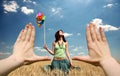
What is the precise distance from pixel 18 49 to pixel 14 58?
14cm

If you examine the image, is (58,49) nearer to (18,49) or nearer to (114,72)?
(18,49)

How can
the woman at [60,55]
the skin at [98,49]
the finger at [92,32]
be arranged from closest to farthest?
the skin at [98,49]
the finger at [92,32]
the woman at [60,55]

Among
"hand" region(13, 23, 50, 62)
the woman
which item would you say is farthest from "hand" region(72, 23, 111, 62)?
the woman

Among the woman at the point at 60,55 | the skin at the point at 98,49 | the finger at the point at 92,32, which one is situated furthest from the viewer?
the woman at the point at 60,55

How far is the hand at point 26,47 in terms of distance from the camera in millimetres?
1026

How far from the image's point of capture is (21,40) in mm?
1165

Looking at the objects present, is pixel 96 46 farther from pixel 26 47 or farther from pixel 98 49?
pixel 26 47

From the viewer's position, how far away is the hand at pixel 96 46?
35.0 inches

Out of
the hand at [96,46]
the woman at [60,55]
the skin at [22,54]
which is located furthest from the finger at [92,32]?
the woman at [60,55]

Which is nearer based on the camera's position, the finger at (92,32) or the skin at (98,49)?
the skin at (98,49)

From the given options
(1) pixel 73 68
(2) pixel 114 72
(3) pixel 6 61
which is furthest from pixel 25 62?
(1) pixel 73 68

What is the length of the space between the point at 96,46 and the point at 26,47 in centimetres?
31

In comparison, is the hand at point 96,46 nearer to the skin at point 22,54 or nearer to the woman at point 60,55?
the skin at point 22,54

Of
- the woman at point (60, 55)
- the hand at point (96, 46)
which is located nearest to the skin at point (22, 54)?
the hand at point (96, 46)
